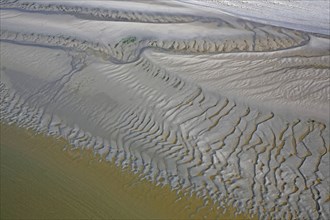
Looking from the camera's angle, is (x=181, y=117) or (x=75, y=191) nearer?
(x=75, y=191)

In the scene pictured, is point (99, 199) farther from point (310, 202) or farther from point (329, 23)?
point (329, 23)

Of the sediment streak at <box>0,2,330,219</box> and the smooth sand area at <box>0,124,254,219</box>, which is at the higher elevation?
the sediment streak at <box>0,2,330,219</box>

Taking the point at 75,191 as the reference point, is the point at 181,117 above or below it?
above

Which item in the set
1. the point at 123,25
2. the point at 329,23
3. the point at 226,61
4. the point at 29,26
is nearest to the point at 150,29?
the point at 123,25

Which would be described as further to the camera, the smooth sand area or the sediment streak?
the sediment streak
